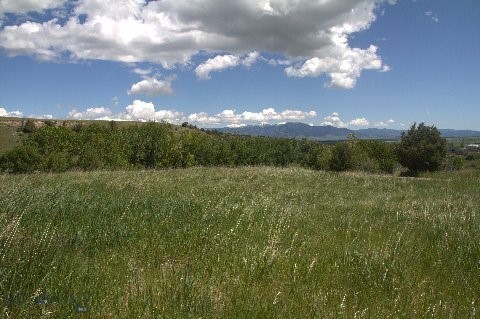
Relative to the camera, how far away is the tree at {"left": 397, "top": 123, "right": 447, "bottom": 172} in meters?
35.3

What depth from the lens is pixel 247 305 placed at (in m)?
3.82

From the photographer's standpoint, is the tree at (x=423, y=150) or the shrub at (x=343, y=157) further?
the shrub at (x=343, y=157)

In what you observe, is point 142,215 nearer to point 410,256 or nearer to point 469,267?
point 410,256

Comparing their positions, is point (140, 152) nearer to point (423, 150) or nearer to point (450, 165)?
point (423, 150)

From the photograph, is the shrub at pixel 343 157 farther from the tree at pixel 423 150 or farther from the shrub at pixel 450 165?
the tree at pixel 423 150

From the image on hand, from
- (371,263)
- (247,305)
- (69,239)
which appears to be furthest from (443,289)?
(69,239)

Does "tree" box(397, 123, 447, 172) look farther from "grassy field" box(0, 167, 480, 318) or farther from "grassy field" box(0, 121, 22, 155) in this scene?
"grassy field" box(0, 121, 22, 155)

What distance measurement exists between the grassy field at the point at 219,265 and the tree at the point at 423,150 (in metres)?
29.2

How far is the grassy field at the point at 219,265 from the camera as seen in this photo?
3756mm

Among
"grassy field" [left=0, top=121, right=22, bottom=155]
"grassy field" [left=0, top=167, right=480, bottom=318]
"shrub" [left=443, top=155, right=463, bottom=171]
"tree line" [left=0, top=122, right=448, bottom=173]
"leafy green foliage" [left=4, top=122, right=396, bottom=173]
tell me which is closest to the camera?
"grassy field" [left=0, top=167, right=480, bottom=318]

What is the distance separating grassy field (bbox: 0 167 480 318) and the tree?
2924 centimetres

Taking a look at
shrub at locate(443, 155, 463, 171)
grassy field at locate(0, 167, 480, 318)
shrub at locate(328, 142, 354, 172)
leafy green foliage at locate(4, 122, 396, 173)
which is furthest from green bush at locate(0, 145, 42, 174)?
shrub at locate(443, 155, 463, 171)

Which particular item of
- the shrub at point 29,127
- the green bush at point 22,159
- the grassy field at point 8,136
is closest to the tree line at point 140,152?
the green bush at point 22,159

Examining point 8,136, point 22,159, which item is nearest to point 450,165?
point 22,159
